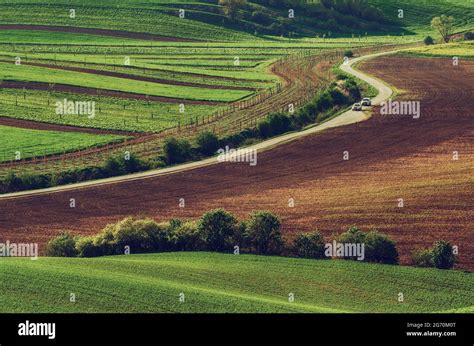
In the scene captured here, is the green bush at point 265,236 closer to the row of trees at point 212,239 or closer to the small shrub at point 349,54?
the row of trees at point 212,239

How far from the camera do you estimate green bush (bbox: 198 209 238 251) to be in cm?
6800

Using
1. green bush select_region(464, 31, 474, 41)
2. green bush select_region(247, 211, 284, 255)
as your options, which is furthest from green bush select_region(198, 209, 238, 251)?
green bush select_region(464, 31, 474, 41)

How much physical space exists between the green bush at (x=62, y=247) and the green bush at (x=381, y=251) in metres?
17.0

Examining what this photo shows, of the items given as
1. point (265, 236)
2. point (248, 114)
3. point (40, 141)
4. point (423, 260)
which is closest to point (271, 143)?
point (248, 114)

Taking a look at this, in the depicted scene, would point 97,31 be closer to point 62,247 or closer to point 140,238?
point 62,247

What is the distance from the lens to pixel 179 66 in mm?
143375

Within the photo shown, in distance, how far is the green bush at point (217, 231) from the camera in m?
68.0

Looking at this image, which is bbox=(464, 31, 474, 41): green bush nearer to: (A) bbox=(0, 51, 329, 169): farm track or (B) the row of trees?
(A) bbox=(0, 51, 329, 169): farm track

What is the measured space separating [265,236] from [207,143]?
27901 mm

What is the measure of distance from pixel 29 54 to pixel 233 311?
334 feet

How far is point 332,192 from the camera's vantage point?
80875 millimetres

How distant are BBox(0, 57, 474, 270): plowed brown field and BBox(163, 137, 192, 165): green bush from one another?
361 cm

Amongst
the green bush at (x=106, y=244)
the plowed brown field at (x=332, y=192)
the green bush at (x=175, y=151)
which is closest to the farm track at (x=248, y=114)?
the green bush at (x=175, y=151)

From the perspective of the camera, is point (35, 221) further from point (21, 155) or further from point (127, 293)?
point (127, 293)
